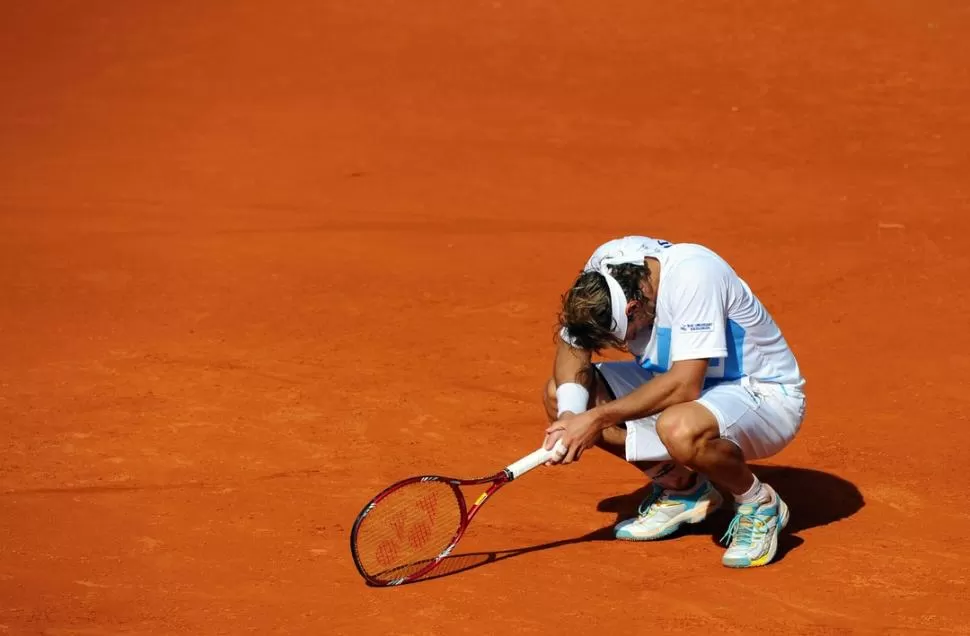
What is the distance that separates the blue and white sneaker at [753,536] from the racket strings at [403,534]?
3.77ft

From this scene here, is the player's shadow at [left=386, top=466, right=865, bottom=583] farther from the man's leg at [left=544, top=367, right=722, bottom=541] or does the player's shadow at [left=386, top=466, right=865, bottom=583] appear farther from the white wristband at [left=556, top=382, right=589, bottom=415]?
the white wristband at [left=556, top=382, right=589, bottom=415]

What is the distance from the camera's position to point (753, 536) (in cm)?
534

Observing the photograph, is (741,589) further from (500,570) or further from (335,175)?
(335,175)

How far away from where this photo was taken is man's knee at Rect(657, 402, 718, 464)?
512 centimetres

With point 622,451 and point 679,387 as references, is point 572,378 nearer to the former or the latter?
point 622,451

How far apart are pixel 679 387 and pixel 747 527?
70 centimetres

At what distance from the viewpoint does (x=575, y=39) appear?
14.5 m

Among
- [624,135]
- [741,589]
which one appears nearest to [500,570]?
[741,589]

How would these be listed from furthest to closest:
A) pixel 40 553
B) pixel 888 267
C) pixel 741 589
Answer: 1. pixel 888 267
2. pixel 40 553
3. pixel 741 589

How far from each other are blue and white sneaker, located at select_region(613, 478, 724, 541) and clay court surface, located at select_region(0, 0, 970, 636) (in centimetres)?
10

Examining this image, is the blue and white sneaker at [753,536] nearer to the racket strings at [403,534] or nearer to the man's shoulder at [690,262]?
the man's shoulder at [690,262]

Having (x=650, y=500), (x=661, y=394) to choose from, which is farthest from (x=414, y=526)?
(x=661, y=394)

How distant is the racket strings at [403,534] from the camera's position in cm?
527

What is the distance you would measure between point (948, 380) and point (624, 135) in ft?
18.0
